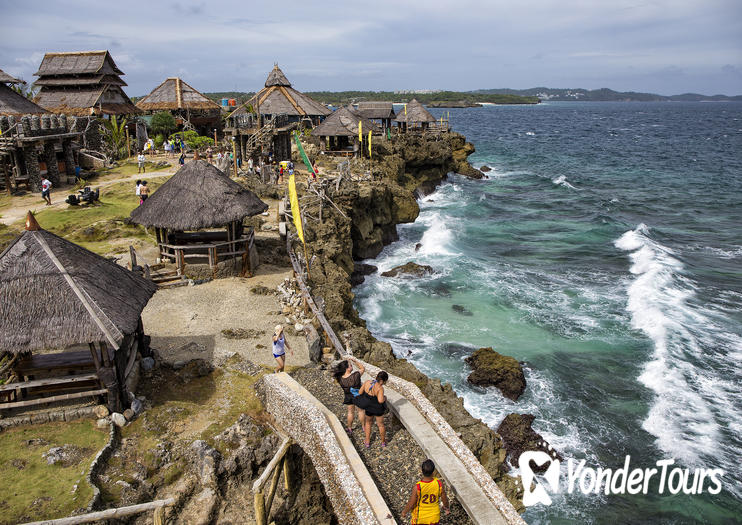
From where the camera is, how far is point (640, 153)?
82.5 metres

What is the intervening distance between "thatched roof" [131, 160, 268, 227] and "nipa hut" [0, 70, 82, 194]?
13.5 metres

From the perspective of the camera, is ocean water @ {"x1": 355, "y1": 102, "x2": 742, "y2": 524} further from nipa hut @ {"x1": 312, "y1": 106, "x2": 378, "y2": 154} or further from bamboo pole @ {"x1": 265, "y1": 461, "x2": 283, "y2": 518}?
nipa hut @ {"x1": 312, "y1": 106, "x2": 378, "y2": 154}

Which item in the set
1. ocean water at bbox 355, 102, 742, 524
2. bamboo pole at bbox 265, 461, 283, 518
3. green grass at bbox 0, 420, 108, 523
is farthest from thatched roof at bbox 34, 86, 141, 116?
bamboo pole at bbox 265, 461, 283, 518

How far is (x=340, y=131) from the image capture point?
40.3 m

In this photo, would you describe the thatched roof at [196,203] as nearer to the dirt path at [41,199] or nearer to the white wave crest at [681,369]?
the dirt path at [41,199]

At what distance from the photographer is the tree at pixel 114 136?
131 feet

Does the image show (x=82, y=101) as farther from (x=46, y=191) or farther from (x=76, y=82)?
(x=46, y=191)

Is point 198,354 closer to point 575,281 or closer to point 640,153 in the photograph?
point 575,281

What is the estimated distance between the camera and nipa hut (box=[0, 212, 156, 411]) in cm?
1070

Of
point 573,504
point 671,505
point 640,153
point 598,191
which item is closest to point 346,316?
point 573,504

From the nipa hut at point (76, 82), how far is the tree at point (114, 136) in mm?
1607

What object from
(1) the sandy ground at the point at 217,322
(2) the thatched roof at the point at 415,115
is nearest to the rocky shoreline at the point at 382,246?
(1) the sandy ground at the point at 217,322

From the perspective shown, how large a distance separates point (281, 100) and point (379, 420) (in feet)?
134

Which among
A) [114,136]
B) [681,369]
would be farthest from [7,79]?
[681,369]
